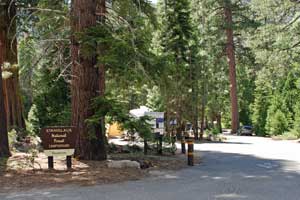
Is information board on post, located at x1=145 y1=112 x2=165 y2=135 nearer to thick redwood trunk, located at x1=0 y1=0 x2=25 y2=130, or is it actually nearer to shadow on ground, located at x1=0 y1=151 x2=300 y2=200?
shadow on ground, located at x1=0 y1=151 x2=300 y2=200

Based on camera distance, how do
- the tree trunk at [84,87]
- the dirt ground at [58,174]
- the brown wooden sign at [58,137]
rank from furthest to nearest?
the tree trunk at [84,87], the brown wooden sign at [58,137], the dirt ground at [58,174]

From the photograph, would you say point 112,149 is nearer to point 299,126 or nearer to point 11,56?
point 11,56

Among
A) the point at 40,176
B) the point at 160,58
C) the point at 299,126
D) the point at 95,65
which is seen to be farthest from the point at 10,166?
the point at 299,126

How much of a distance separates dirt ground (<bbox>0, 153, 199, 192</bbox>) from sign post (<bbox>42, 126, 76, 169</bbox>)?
41cm

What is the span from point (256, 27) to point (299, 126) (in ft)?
45.3

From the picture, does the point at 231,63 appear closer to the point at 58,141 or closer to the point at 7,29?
the point at 7,29

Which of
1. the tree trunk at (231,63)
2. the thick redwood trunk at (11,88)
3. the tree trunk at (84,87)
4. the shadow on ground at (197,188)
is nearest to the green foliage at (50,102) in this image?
the thick redwood trunk at (11,88)

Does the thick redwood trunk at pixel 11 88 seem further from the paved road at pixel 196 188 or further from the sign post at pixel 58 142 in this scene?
the paved road at pixel 196 188

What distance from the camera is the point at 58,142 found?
11828mm

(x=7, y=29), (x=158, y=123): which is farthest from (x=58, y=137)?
(x=7, y=29)

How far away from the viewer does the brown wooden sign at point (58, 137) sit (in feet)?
38.2

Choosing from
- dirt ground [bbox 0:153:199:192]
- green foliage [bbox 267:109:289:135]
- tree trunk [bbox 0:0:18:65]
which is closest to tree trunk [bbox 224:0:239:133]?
green foliage [bbox 267:109:289:135]

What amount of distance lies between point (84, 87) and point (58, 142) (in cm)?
227

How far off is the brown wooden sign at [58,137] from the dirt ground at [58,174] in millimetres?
617
